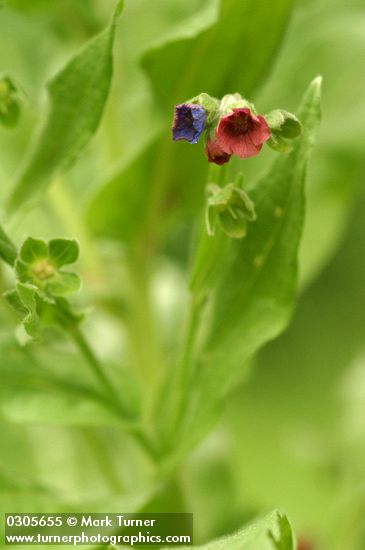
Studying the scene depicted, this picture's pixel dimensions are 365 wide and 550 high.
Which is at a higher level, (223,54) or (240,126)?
A: (223,54)

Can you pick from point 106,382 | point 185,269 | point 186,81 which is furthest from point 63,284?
point 185,269

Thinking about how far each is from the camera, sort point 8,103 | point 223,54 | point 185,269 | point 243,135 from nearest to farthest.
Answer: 1. point 243,135
2. point 8,103
3. point 223,54
4. point 185,269

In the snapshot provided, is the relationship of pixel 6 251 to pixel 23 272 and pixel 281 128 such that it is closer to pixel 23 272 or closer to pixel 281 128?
pixel 23 272

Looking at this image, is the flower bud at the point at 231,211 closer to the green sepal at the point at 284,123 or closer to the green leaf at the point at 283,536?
the green sepal at the point at 284,123

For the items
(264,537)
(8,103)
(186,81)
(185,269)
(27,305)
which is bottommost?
(264,537)

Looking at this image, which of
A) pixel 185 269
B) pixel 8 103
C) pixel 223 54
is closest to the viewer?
pixel 8 103

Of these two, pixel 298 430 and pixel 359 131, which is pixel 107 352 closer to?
pixel 298 430

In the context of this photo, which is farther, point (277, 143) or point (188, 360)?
point (188, 360)
